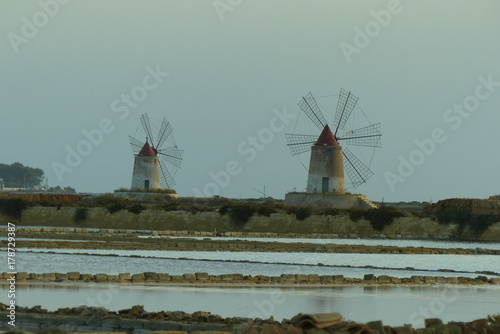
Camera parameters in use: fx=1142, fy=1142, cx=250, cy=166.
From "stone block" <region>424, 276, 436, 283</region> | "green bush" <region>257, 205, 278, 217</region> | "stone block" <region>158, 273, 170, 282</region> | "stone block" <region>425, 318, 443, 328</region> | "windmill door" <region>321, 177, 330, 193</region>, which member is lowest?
"stone block" <region>425, 318, 443, 328</region>

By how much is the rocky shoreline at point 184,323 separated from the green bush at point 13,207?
2799 centimetres

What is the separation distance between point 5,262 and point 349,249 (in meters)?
9.45

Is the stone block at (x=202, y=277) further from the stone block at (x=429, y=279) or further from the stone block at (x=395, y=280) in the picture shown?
the stone block at (x=429, y=279)

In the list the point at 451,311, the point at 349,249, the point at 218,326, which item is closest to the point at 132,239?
the point at 349,249

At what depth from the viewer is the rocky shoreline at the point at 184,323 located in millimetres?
8141

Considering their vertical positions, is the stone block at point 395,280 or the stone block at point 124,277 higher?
the stone block at point 395,280

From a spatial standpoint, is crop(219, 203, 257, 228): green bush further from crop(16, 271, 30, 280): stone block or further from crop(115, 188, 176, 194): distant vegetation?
crop(16, 271, 30, 280): stone block

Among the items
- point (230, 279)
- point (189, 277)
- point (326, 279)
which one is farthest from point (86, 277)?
point (326, 279)

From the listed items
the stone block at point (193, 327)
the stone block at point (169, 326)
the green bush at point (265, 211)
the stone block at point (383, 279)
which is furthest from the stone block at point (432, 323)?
the green bush at point (265, 211)

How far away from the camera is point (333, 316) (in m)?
8.23

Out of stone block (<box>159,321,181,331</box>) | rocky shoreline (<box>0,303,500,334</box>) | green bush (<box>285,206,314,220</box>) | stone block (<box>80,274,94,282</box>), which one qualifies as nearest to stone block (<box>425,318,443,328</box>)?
rocky shoreline (<box>0,303,500,334</box>)

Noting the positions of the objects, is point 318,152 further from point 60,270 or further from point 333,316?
point 333,316

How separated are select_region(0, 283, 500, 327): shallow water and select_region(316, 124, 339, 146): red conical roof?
2427 cm

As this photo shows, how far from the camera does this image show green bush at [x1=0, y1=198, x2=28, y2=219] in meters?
37.8
